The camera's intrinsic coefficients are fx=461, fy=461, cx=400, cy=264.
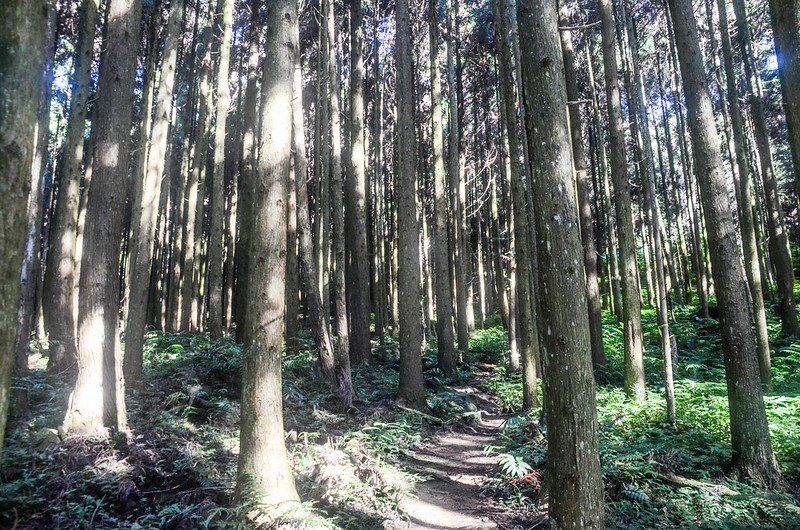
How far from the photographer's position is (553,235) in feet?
11.9

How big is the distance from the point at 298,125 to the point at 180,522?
755 centimetres

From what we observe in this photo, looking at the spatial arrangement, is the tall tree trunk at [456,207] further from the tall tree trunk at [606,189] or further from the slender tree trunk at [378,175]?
the tall tree trunk at [606,189]

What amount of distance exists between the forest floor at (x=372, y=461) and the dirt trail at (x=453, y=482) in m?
0.02

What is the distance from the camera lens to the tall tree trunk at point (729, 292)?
5352 millimetres

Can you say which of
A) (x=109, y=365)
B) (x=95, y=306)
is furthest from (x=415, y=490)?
(x=95, y=306)

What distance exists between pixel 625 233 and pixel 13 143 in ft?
32.3

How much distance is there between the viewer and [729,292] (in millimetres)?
5562

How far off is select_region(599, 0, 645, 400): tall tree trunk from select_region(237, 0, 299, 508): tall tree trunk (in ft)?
23.3

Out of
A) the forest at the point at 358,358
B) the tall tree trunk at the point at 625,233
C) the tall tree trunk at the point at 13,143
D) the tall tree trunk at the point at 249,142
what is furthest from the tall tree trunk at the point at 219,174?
the tall tree trunk at the point at 13,143

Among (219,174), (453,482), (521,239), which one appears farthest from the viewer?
(219,174)

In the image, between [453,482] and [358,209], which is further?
[358,209]

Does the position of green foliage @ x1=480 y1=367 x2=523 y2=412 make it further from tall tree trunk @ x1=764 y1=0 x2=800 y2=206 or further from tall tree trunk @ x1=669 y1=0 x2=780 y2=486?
tall tree trunk @ x1=764 y1=0 x2=800 y2=206

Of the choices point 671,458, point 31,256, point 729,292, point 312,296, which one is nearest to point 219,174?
point 312,296

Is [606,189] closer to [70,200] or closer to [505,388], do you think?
[505,388]
